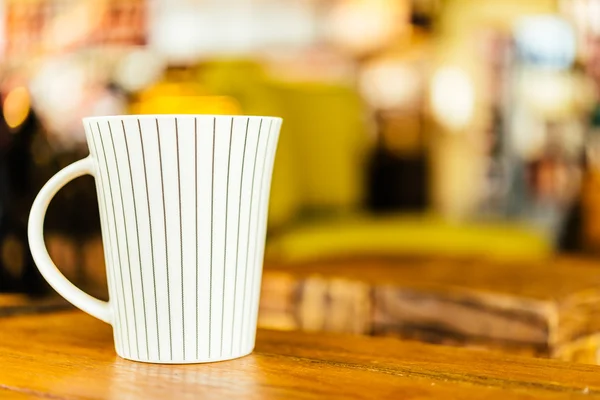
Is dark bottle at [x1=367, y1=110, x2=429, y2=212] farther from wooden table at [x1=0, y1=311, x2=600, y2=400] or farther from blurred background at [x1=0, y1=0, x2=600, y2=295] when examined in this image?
wooden table at [x1=0, y1=311, x2=600, y2=400]

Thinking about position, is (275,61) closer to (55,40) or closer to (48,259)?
(55,40)

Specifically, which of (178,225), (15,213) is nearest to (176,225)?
(178,225)

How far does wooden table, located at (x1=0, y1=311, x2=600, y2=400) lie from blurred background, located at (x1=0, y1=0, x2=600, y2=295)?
2.10 metres

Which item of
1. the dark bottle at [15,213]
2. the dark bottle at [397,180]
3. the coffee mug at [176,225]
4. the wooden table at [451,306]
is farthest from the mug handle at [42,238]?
the dark bottle at [397,180]

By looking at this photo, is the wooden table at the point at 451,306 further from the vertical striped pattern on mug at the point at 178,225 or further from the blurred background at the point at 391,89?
the blurred background at the point at 391,89

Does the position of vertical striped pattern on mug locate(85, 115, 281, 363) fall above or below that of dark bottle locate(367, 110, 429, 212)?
above

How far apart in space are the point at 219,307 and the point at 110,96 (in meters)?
3.61

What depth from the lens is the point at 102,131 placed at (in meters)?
0.44

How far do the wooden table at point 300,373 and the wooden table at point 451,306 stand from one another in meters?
0.45

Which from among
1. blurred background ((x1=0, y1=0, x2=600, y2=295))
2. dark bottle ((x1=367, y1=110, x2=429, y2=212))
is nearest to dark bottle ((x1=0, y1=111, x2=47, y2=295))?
blurred background ((x1=0, y1=0, x2=600, y2=295))

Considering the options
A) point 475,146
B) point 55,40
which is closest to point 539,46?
point 475,146

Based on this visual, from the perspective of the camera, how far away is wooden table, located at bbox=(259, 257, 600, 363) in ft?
3.00

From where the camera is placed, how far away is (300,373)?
0.42 m

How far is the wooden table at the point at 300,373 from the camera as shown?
376 mm
